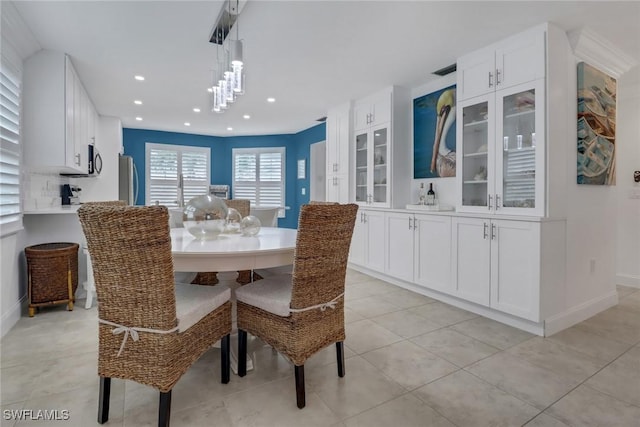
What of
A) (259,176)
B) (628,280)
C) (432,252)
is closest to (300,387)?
(432,252)

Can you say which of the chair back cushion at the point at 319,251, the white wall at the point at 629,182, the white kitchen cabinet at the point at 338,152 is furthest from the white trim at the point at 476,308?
the white wall at the point at 629,182

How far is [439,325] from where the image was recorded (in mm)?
2760

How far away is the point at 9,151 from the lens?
2717 mm

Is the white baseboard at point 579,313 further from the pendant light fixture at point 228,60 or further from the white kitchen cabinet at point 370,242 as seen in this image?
the pendant light fixture at point 228,60

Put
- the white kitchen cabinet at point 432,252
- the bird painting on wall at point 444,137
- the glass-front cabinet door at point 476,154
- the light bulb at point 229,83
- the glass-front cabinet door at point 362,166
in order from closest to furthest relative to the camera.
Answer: the light bulb at point 229,83 < the glass-front cabinet door at point 476,154 < the white kitchen cabinet at point 432,252 < the bird painting on wall at point 444,137 < the glass-front cabinet door at point 362,166

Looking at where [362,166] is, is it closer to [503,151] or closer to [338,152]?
[338,152]

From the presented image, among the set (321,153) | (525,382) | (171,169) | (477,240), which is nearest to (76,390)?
(525,382)

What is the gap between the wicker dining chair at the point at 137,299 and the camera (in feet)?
4.27

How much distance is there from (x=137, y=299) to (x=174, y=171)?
6305mm

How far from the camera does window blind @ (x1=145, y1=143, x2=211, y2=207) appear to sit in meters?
6.86

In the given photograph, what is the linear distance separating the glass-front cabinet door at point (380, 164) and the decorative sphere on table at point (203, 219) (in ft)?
8.49

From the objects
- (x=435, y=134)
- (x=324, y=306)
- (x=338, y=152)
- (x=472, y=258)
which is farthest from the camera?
(x=338, y=152)

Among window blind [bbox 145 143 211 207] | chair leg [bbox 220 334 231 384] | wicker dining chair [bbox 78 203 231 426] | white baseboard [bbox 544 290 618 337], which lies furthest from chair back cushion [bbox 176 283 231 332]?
window blind [bbox 145 143 211 207]

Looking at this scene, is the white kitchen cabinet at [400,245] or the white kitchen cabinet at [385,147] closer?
the white kitchen cabinet at [400,245]
